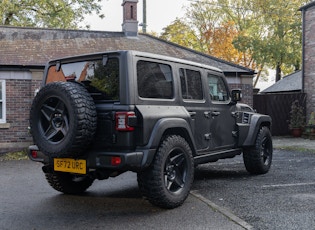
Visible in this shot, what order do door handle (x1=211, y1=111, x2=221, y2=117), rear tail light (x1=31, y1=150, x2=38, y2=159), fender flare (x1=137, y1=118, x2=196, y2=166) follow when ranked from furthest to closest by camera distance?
door handle (x1=211, y1=111, x2=221, y2=117)
rear tail light (x1=31, y1=150, x2=38, y2=159)
fender flare (x1=137, y1=118, x2=196, y2=166)

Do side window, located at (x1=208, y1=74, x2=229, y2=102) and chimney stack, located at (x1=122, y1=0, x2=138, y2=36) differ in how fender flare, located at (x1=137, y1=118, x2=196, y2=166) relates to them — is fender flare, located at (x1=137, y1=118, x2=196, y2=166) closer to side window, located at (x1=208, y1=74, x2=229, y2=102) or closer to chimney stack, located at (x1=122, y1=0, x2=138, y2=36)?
side window, located at (x1=208, y1=74, x2=229, y2=102)

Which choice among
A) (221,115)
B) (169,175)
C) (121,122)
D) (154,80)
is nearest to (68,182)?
(169,175)

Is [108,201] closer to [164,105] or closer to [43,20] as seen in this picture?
[164,105]

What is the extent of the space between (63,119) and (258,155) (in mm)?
4103

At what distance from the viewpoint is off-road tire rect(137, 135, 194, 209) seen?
15.6 feet

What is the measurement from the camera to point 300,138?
16094 millimetres

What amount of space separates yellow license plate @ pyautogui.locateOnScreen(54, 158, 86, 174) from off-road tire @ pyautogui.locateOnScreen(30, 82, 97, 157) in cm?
17

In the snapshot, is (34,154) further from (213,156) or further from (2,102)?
(2,102)

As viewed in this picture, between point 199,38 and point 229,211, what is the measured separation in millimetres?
32511

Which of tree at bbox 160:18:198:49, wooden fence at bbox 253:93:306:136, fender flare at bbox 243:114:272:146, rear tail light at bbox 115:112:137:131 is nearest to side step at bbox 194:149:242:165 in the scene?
fender flare at bbox 243:114:272:146

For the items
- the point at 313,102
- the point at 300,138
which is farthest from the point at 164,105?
the point at 313,102

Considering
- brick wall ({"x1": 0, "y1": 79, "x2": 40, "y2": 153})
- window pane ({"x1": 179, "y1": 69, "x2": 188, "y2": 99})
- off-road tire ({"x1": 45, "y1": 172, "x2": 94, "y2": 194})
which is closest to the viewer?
window pane ({"x1": 179, "y1": 69, "x2": 188, "y2": 99})

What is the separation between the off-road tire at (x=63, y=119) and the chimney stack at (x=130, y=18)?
12.1m

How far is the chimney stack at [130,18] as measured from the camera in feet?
54.6
